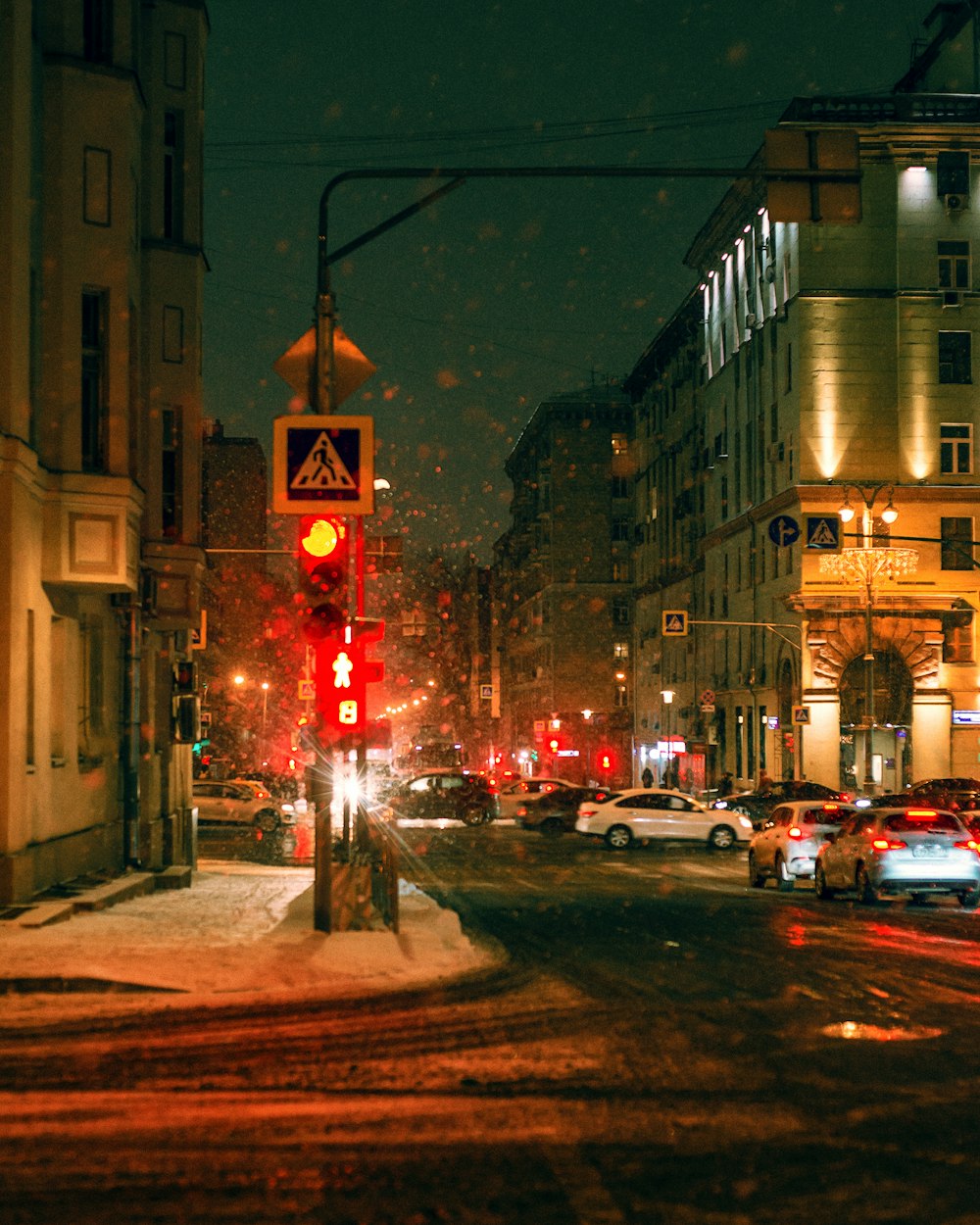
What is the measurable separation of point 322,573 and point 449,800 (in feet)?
140

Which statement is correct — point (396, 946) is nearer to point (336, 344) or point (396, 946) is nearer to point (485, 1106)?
point (336, 344)

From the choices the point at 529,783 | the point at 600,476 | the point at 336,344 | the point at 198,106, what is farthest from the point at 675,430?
the point at 336,344

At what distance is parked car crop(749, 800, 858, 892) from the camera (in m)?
29.2

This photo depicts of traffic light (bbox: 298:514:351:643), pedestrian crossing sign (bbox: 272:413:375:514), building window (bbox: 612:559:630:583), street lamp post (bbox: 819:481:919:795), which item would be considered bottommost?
traffic light (bbox: 298:514:351:643)

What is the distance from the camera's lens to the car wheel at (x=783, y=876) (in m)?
29.4

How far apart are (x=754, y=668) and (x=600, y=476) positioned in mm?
43553

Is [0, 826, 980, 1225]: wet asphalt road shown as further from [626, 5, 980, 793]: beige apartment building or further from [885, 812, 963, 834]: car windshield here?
[626, 5, 980, 793]: beige apartment building

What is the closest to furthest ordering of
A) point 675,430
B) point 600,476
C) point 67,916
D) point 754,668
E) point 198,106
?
1. point 67,916
2. point 198,106
3. point 754,668
4. point 675,430
5. point 600,476

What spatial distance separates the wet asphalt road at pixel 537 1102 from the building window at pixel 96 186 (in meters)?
11.3

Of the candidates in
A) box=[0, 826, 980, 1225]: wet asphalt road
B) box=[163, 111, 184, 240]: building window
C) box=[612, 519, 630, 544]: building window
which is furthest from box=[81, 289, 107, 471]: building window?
box=[612, 519, 630, 544]: building window

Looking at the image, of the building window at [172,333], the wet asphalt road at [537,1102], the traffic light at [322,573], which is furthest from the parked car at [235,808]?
the wet asphalt road at [537,1102]

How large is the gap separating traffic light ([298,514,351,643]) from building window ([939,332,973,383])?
163 ft

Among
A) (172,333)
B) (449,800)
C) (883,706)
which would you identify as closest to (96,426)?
(172,333)

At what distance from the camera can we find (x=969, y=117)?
200 ft
